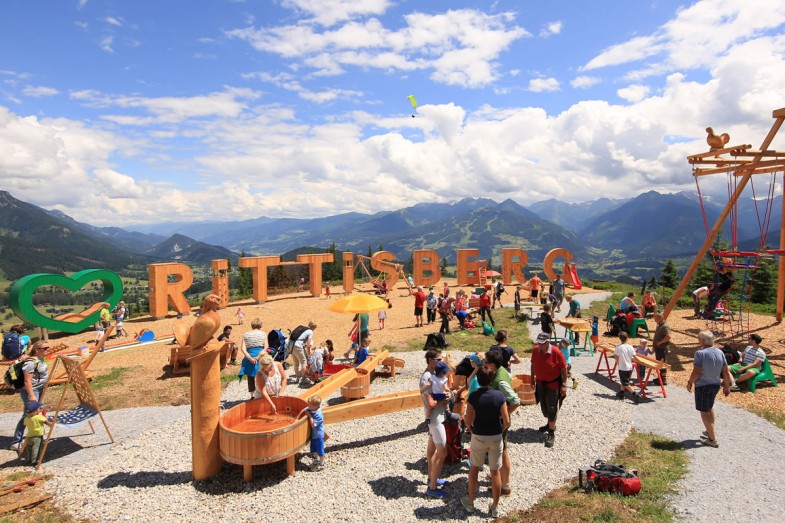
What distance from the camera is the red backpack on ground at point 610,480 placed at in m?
5.85

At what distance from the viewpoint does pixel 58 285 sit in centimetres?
1962

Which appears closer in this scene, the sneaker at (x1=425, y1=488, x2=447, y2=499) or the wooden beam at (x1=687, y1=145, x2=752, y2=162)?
the sneaker at (x1=425, y1=488, x2=447, y2=499)

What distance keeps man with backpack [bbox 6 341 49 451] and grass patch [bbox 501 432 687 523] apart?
8.04m

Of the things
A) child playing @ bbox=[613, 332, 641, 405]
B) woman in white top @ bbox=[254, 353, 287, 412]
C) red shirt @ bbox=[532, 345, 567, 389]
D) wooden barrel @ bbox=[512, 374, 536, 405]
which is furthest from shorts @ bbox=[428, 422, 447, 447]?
child playing @ bbox=[613, 332, 641, 405]

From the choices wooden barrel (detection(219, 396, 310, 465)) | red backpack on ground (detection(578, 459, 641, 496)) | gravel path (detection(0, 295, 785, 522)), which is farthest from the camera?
wooden barrel (detection(219, 396, 310, 465))

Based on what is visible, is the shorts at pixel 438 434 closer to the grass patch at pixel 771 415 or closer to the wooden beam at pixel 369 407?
the wooden beam at pixel 369 407

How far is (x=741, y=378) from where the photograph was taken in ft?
32.4

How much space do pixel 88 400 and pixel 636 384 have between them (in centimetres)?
1198

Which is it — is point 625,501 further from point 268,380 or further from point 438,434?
point 268,380

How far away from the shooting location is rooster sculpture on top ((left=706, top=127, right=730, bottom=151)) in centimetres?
1327

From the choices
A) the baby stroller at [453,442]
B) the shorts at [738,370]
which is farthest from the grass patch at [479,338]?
the baby stroller at [453,442]

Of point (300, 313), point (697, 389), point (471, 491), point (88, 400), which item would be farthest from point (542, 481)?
point (300, 313)

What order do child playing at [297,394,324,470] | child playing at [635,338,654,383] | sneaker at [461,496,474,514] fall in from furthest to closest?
child playing at [635,338,654,383] → child playing at [297,394,324,470] → sneaker at [461,496,474,514]

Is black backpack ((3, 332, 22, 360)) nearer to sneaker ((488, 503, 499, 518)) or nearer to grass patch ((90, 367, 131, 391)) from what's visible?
grass patch ((90, 367, 131, 391))
